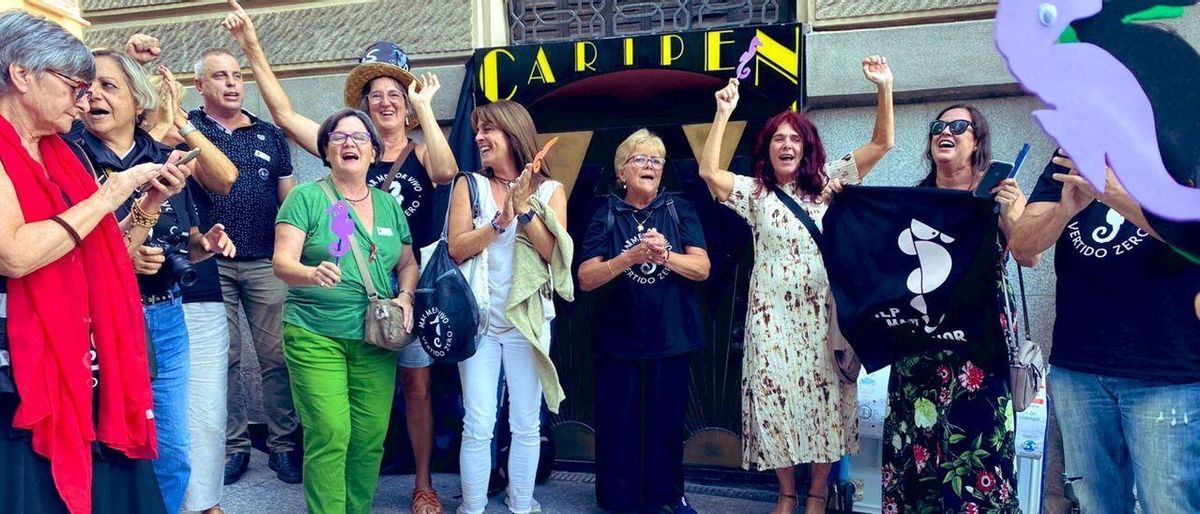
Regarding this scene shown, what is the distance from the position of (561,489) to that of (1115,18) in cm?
334

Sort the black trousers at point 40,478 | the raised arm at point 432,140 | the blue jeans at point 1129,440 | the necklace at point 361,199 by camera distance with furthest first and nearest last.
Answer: the raised arm at point 432,140, the necklace at point 361,199, the blue jeans at point 1129,440, the black trousers at point 40,478

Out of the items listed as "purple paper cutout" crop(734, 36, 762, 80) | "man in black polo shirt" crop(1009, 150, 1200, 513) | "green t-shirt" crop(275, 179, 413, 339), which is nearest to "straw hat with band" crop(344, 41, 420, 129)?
"green t-shirt" crop(275, 179, 413, 339)

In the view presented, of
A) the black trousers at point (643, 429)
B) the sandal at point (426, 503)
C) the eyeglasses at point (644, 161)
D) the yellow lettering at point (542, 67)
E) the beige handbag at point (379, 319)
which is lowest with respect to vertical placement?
the sandal at point (426, 503)

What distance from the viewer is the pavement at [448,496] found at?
4344 mm

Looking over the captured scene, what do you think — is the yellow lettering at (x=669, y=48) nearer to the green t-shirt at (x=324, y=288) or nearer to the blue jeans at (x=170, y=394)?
the green t-shirt at (x=324, y=288)

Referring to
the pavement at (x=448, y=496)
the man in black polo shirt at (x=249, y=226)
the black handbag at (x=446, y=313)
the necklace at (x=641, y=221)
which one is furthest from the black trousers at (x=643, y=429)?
the man in black polo shirt at (x=249, y=226)

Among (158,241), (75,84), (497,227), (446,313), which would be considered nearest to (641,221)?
(497,227)

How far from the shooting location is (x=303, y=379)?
3.62 m

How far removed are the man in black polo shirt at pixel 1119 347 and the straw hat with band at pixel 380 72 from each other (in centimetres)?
297

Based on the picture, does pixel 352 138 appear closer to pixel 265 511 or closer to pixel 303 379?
pixel 303 379

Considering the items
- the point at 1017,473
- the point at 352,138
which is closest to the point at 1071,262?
the point at 1017,473

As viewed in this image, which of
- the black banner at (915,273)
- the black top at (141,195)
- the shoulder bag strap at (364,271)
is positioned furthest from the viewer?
the shoulder bag strap at (364,271)

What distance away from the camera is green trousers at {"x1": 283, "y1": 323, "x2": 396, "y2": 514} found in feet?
11.9

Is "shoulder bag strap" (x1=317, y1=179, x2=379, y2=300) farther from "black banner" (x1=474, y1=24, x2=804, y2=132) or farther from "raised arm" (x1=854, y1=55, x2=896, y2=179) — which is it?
"raised arm" (x1=854, y1=55, x2=896, y2=179)
